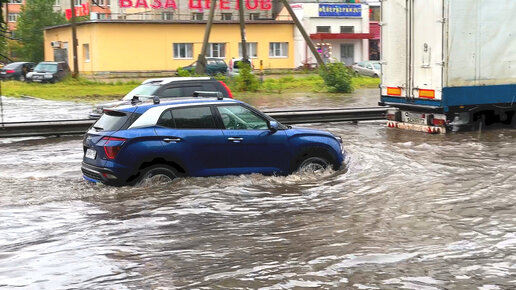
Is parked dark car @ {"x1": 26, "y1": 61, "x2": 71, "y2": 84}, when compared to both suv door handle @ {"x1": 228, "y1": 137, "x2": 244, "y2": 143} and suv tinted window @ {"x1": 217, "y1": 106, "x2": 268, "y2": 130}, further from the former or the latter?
suv door handle @ {"x1": 228, "y1": 137, "x2": 244, "y2": 143}

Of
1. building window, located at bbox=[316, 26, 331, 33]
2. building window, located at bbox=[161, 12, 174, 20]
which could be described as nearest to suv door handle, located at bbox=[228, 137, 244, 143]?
building window, located at bbox=[161, 12, 174, 20]

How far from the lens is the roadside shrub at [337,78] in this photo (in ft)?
120

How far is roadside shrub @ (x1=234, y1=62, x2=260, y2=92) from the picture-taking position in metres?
37.1

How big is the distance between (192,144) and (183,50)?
46.2 meters

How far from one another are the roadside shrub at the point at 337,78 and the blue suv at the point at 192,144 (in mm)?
24699

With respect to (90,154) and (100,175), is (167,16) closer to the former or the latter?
(90,154)

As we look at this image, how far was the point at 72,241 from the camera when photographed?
27.2ft

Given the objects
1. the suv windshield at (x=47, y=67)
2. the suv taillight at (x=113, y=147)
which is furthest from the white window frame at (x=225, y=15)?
the suv taillight at (x=113, y=147)

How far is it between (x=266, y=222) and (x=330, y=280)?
256 centimetres

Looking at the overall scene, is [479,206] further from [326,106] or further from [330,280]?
[326,106]

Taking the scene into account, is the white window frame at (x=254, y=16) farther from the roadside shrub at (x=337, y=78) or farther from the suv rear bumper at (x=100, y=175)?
the suv rear bumper at (x=100, y=175)

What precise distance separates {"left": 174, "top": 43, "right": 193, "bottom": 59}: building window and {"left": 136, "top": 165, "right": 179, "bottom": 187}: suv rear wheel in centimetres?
4558

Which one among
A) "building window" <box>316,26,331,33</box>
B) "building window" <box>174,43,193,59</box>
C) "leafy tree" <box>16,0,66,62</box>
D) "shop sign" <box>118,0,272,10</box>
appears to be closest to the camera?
"building window" <box>174,43,193,59</box>

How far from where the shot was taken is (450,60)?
1714cm
